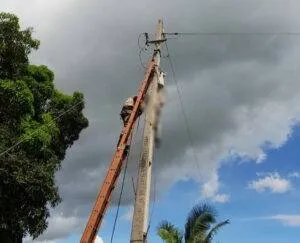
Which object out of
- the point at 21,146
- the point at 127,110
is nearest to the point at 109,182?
the point at 127,110

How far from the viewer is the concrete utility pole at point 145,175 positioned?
43.5ft

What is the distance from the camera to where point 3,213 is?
25.9 metres

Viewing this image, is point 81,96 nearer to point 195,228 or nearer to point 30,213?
point 30,213

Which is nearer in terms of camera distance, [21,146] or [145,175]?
[145,175]

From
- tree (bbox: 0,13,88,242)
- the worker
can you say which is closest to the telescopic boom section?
the worker

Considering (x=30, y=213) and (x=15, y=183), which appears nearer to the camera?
(x=15, y=183)

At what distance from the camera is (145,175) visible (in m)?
13.9

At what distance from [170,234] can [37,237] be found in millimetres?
9994

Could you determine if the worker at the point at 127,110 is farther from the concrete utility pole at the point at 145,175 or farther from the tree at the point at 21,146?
the tree at the point at 21,146

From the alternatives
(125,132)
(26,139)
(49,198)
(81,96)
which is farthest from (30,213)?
(125,132)

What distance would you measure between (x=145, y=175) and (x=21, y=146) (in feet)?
42.7

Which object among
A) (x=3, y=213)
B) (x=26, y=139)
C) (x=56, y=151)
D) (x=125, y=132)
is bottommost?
(x=125, y=132)

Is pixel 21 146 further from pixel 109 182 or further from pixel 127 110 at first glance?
pixel 109 182

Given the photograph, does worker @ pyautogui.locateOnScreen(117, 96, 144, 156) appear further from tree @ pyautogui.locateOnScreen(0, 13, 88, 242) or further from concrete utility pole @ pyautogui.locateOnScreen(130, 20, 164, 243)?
tree @ pyautogui.locateOnScreen(0, 13, 88, 242)
